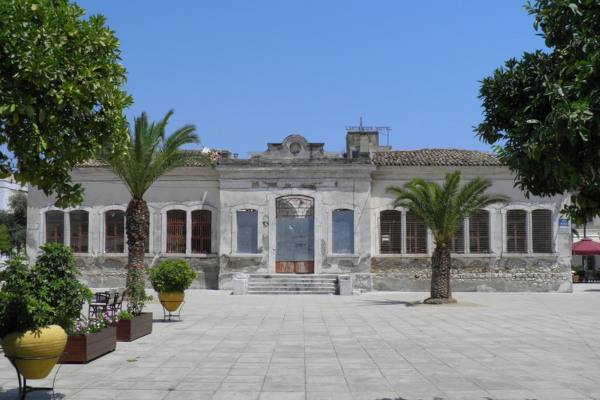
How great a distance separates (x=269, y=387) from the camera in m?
7.50

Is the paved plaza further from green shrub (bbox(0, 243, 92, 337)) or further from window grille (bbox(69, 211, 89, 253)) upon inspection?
window grille (bbox(69, 211, 89, 253))

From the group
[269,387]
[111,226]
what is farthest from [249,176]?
[269,387]

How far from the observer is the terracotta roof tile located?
25.6 m

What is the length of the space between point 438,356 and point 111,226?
19.3 meters

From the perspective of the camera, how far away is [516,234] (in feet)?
83.3

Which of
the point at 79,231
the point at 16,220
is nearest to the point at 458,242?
the point at 79,231

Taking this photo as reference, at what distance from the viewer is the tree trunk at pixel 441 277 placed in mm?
20078

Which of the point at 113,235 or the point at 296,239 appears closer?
the point at 296,239

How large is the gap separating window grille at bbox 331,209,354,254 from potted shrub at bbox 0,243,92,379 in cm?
1872

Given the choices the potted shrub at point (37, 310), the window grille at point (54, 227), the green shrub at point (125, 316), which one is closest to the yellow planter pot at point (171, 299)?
the green shrub at point (125, 316)

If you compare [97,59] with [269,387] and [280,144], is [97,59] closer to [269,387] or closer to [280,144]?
[269,387]

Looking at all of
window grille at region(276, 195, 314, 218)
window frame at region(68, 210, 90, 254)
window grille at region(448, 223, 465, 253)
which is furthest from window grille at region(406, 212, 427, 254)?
window frame at region(68, 210, 90, 254)

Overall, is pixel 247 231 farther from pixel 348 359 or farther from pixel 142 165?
pixel 348 359

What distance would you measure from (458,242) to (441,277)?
575 centimetres
